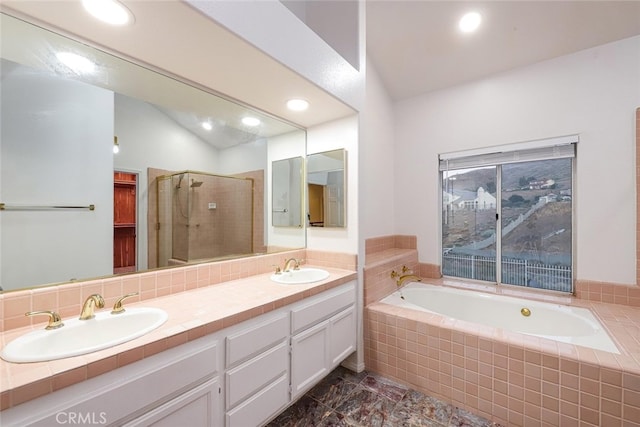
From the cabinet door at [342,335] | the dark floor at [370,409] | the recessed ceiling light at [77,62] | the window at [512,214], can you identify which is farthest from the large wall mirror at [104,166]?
the window at [512,214]

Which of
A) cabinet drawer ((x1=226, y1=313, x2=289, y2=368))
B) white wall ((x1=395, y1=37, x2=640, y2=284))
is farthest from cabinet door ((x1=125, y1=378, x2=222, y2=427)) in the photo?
white wall ((x1=395, y1=37, x2=640, y2=284))

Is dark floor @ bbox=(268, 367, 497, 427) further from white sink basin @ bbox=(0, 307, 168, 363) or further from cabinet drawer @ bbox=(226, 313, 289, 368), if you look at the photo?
white sink basin @ bbox=(0, 307, 168, 363)

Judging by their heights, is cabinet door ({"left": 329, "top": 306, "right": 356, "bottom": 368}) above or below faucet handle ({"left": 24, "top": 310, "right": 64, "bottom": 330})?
below

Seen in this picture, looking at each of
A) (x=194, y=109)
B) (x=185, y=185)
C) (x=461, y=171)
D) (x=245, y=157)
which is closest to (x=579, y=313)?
(x=461, y=171)

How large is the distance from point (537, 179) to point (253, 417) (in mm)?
3183

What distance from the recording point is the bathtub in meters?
1.90

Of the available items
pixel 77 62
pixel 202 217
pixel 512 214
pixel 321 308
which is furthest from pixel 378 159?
pixel 77 62

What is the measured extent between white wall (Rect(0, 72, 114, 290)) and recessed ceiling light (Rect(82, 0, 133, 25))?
0.41 meters

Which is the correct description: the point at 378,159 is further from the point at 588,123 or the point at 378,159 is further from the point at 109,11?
the point at 109,11

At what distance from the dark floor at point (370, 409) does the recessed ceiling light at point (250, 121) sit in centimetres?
213

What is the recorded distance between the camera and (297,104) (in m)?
2.01

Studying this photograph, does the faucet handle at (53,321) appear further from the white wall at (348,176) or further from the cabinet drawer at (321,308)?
the white wall at (348,176)

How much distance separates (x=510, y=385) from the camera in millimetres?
1623

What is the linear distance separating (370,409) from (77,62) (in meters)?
2.63
